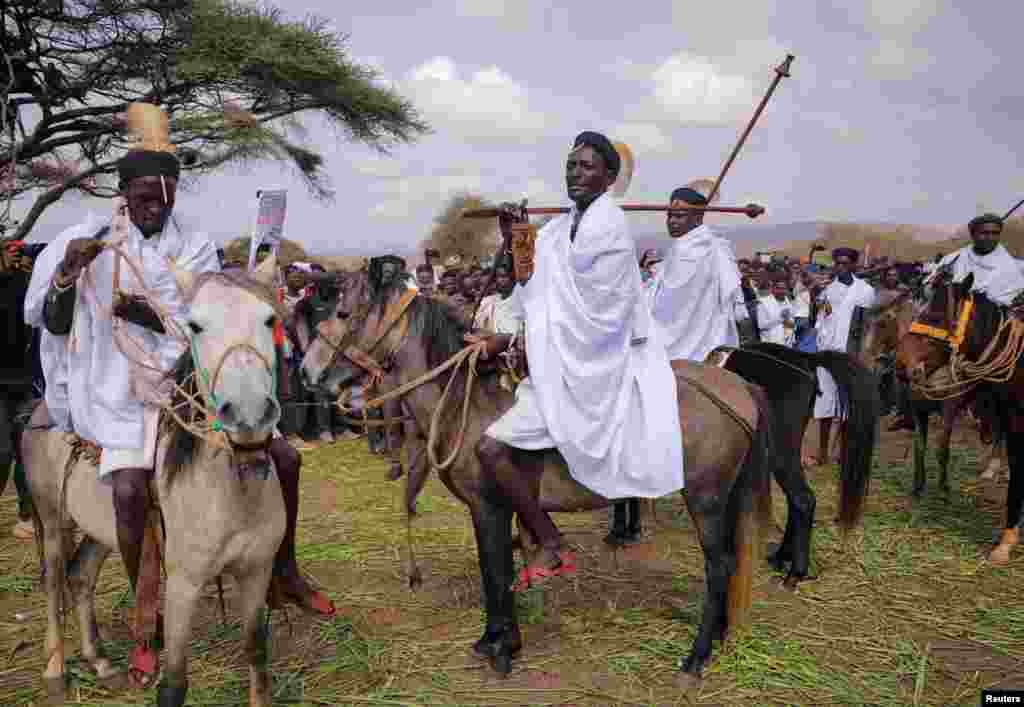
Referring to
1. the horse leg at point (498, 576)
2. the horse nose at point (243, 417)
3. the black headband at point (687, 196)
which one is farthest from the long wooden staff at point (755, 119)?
the horse nose at point (243, 417)

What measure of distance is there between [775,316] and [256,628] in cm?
860

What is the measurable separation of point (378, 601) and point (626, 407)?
254 centimetres

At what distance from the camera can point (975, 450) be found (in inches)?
392

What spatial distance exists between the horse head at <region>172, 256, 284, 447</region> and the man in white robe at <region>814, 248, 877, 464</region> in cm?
769

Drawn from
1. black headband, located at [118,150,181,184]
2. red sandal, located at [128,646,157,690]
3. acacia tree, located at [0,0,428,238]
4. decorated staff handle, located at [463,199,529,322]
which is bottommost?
red sandal, located at [128,646,157,690]

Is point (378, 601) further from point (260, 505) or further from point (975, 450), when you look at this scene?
point (975, 450)

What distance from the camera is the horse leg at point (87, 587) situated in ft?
13.5

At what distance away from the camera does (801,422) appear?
19.3 ft

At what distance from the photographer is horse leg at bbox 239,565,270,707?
330 centimetres

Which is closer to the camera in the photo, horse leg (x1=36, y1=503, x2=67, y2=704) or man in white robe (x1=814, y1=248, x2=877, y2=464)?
horse leg (x1=36, y1=503, x2=67, y2=704)

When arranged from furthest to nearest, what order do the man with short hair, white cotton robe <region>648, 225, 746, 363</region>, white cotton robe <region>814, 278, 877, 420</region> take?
the man with short hair → white cotton robe <region>814, 278, 877, 420</region> → white cotton robe <region>648, 225, 746, 363</region>

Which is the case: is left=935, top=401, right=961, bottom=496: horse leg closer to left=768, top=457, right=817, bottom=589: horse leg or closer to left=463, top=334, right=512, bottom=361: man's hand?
left=768, top=457, right=817, bottom=589: horse leg

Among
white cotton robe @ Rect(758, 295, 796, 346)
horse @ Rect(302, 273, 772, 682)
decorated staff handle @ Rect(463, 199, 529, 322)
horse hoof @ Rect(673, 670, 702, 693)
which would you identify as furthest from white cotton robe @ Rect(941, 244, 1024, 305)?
decorated staff handle @ Rect(463, 199, 529, 322)

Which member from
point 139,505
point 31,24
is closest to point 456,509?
point 139,505
